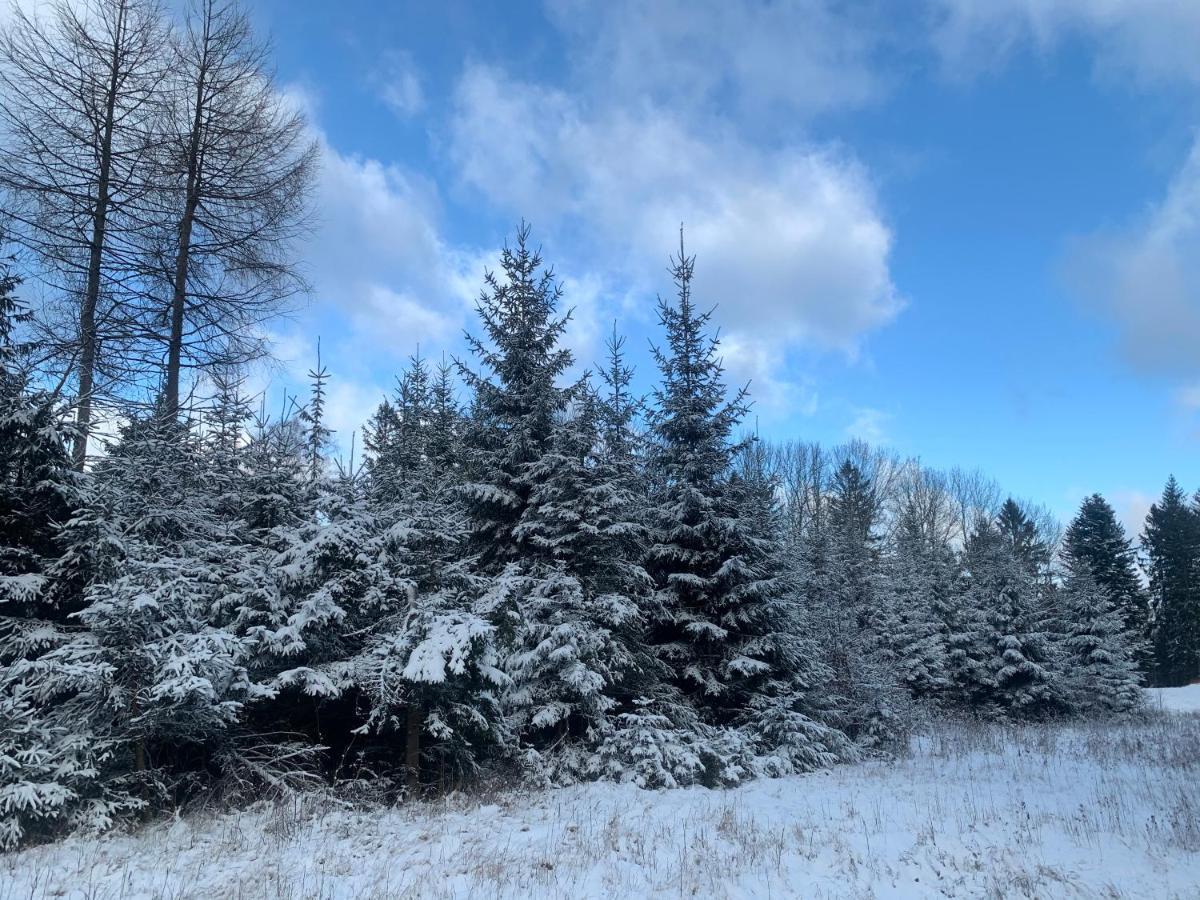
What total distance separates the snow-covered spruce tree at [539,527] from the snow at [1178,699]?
96.2 ft

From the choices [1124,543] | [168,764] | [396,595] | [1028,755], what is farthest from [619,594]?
[1124,543]

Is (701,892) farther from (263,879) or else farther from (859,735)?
(859,735)

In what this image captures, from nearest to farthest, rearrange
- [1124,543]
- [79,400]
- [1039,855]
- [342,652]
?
[1039,855] → [79,400] → [342,652] → [1124,543]

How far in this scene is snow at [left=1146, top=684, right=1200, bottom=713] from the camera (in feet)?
95.2

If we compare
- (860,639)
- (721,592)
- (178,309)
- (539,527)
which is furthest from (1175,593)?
(178,309)

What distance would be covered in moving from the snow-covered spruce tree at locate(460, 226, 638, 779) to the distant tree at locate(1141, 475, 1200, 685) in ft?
169

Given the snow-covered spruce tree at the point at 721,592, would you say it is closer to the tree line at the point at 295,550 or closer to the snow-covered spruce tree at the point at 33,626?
the tree line at the point at 295,550

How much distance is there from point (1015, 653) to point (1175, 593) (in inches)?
1351

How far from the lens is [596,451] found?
12.4 metres

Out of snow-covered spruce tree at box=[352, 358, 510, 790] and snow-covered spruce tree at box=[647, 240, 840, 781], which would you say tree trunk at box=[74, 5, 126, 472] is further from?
snow-covered spruce tree at box=[647, 240, 840, 781]

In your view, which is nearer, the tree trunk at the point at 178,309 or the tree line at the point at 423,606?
the tree line at the point at 423,606

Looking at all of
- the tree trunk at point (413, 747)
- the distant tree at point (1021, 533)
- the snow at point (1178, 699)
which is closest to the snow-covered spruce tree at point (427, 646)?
the tree trunk at point (413, 747)

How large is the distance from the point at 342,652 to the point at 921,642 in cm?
2087

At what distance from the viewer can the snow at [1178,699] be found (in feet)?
95.2
